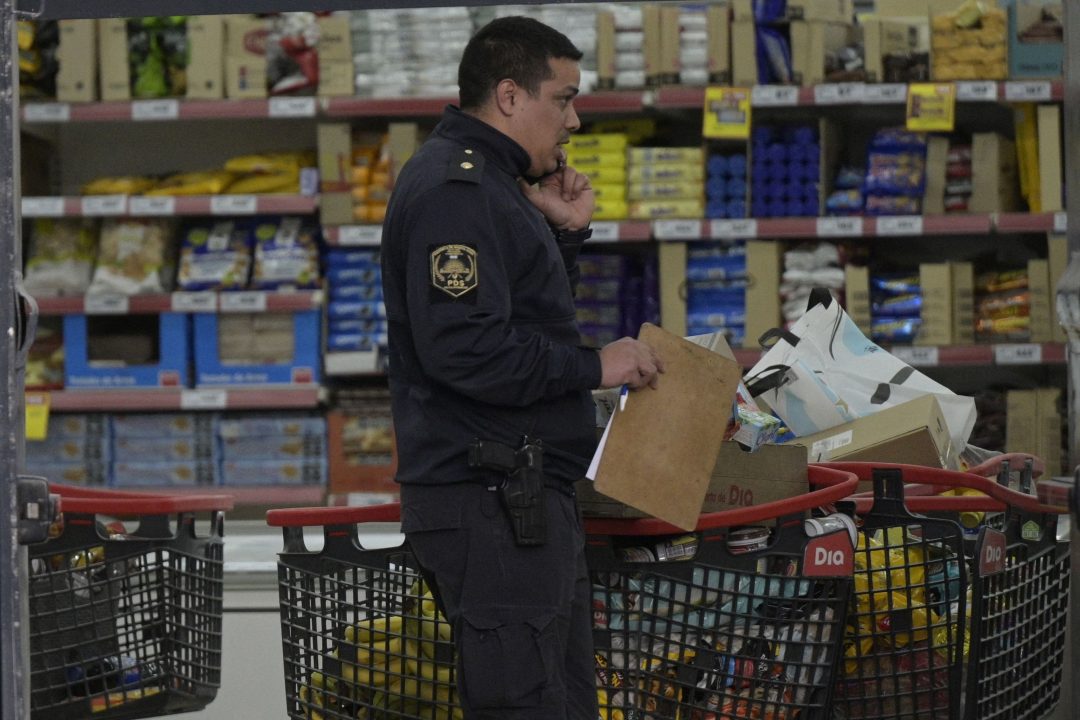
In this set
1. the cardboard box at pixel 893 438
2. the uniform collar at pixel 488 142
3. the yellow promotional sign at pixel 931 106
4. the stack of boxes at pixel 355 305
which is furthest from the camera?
the stack of boxes at pixel 355 305

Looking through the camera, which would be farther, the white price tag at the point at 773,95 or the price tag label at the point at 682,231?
the price tag label at the point at 682,231

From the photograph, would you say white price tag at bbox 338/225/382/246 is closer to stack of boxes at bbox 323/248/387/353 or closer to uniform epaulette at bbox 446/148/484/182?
stack of boxes at bbox 323/248/387/353

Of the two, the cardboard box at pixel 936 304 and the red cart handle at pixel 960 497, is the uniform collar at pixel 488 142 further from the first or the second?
the cardboard box at pixel 936 304

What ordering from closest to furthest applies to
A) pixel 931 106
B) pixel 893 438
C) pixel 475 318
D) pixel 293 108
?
pixel 475 318
pixel 893 438
pixel 931 106
pixel 293 108

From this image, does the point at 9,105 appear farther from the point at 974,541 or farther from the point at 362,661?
the point at 974,541

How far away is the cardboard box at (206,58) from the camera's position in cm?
625

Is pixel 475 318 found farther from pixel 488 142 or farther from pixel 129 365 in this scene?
pixel 129 365

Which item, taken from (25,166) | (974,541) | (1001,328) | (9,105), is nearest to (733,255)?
(1001,328)

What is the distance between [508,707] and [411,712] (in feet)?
0.88

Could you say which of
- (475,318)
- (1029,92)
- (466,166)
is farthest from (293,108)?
(475,318)

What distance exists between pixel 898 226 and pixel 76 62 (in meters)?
3.38

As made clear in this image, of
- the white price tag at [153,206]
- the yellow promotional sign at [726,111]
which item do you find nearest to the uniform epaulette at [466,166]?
the yellow promotional sign at [726,111]

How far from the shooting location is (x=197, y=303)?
6289 millimetres

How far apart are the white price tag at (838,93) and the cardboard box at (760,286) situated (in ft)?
2.00
